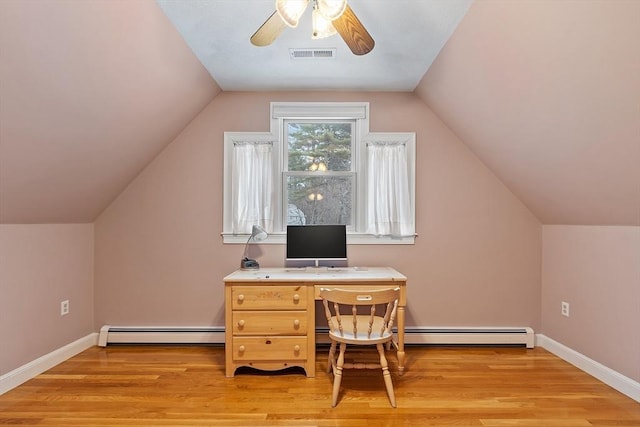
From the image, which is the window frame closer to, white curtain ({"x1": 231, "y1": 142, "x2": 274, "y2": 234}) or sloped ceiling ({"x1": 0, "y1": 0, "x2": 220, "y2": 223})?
white curtain ({"x1": 231, "y1": 142, "x2": 274, "y2": 234})

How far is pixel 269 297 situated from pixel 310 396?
0.75 m

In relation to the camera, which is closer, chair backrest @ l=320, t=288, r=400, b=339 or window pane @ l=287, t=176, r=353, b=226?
chair backrest @ l=320, t=288, r=400, b=339

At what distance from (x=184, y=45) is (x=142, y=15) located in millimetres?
499

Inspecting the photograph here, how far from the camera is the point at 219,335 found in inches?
133

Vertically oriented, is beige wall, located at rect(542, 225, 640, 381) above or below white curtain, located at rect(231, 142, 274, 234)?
below

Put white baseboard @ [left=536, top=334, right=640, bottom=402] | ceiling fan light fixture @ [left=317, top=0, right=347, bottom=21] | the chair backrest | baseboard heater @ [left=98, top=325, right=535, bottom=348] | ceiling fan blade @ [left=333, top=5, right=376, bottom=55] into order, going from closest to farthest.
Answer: ceiling fan light fixture @ [left=317, top=0, right=347, bottom=21]
ceiling fan blade @ [left=333, top=5, right=376, bottom=55]
the chair backrest
white baseboard @ [left=536, top=334, right=640, bottom=402]
baseboard heater @ [left=98, top=325, right=535, bottom=348]

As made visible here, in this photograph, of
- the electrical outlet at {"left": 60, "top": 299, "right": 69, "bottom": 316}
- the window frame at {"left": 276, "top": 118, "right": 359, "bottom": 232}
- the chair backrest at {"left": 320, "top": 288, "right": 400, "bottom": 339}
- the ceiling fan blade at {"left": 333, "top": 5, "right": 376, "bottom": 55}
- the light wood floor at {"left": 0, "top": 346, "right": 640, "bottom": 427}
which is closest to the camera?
the ceiling fan blade at {"left": 333, "top": 5, "right": 376, "bottom": 55}

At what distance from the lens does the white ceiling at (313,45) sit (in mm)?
2193

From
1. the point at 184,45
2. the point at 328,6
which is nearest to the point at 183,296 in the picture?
the point at 184,45

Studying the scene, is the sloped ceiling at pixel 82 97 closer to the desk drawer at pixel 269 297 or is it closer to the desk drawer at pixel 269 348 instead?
the desk drawer at pixel 269 297

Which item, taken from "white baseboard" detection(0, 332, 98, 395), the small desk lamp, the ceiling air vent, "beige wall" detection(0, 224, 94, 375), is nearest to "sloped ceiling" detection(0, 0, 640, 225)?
"beige wall" detection(0, 224, 94, 375)

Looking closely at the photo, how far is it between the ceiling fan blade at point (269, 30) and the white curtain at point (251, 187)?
1500 mm

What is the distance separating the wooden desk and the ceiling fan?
5.45 ft

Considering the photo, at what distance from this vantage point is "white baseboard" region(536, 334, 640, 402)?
243 centimetres
